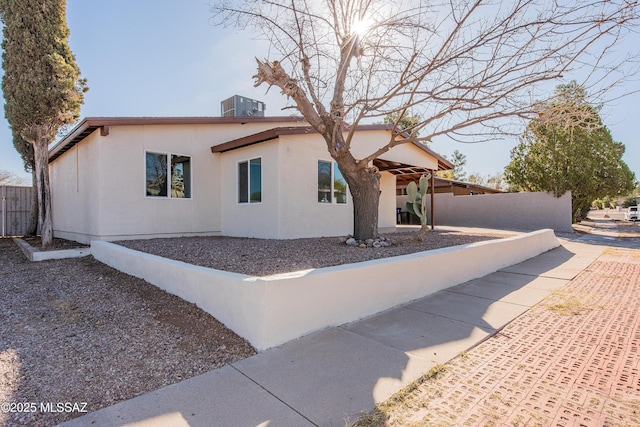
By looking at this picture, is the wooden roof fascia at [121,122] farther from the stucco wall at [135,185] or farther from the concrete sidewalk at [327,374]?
the concrete sidewalk at [327,374]

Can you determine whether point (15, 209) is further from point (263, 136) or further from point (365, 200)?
point (365, 200)

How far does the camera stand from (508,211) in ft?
59.9

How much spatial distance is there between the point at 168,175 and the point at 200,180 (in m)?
0.97

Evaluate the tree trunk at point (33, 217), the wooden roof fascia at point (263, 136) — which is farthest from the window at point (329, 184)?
the tree trunk at point (33, 217)

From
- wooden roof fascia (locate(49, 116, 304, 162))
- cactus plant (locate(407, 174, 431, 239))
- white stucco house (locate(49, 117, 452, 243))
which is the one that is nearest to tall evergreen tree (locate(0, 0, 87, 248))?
wooden roof fascia (locate(49, 116, 304, 162))

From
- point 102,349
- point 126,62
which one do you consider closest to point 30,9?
point 126,62

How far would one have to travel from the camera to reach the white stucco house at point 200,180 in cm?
908

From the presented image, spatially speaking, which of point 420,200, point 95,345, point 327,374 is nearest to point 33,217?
point 95,345

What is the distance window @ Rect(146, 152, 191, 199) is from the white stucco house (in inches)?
1.1

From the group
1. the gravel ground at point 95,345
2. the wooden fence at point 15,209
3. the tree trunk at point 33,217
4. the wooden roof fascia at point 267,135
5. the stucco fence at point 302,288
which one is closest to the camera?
the gravel ground at point 95,345

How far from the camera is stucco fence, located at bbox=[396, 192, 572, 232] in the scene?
1667 cm

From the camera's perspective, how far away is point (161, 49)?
8289 mm

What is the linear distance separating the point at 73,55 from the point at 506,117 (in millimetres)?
10836

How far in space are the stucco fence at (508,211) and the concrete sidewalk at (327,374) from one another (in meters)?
14.6
